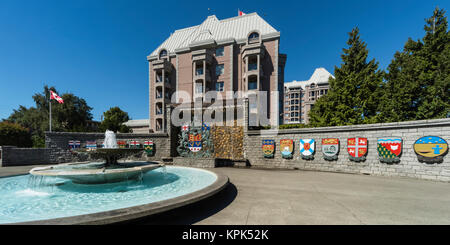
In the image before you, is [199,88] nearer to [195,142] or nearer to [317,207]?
[195,142]

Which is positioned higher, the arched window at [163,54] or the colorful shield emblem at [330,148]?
the arched window at [163,54]

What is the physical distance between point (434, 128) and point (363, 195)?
667 cm

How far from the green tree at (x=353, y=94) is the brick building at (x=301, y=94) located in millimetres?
46454

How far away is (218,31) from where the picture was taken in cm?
3034

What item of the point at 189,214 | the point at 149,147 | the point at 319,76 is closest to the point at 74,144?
the point at 149,147

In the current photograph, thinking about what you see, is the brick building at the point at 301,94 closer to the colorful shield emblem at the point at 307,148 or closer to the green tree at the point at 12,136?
the colorful shield emblem at the point at 307,148

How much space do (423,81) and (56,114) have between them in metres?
55.0

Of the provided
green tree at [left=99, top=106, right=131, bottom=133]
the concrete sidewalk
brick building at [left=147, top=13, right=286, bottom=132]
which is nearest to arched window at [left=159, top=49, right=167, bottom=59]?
brick building at [left=147, top=13, right=286, bottom=132]

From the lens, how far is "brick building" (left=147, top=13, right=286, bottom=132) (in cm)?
2604

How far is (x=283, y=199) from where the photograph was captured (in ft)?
16.1

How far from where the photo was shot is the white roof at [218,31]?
27.8 meters

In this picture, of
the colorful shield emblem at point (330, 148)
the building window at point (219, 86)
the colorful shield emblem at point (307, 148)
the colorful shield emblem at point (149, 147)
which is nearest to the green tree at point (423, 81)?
the colorful shield emblem at point (330, 148)
